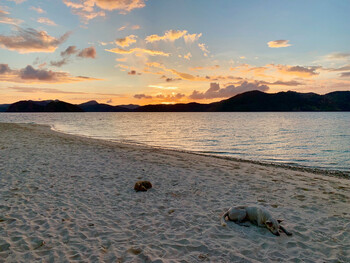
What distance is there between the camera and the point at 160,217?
678cm

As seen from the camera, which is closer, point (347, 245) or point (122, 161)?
point (347, 245)

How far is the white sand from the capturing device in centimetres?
498

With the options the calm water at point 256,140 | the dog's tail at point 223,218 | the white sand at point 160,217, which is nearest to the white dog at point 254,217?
the dog's tail at point 223,218

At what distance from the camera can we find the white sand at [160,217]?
498 centimetres

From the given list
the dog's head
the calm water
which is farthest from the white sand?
the calm water

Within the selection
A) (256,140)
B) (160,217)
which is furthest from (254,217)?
(256,140)

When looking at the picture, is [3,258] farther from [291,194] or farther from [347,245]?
[291,194]

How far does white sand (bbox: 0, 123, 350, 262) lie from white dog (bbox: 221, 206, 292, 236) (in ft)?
0.74

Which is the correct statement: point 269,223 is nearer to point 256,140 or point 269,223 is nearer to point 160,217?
point 160,217

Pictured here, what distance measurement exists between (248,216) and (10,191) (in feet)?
28.9

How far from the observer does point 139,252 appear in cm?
495

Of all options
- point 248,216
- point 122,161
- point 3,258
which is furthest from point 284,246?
point 122,161

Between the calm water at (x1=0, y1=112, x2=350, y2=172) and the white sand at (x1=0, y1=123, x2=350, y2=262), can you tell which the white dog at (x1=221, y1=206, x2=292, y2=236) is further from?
the calm water at (x1=0, y1=112, x2=350, y2=172)

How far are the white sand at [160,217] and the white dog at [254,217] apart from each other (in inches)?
8.8
